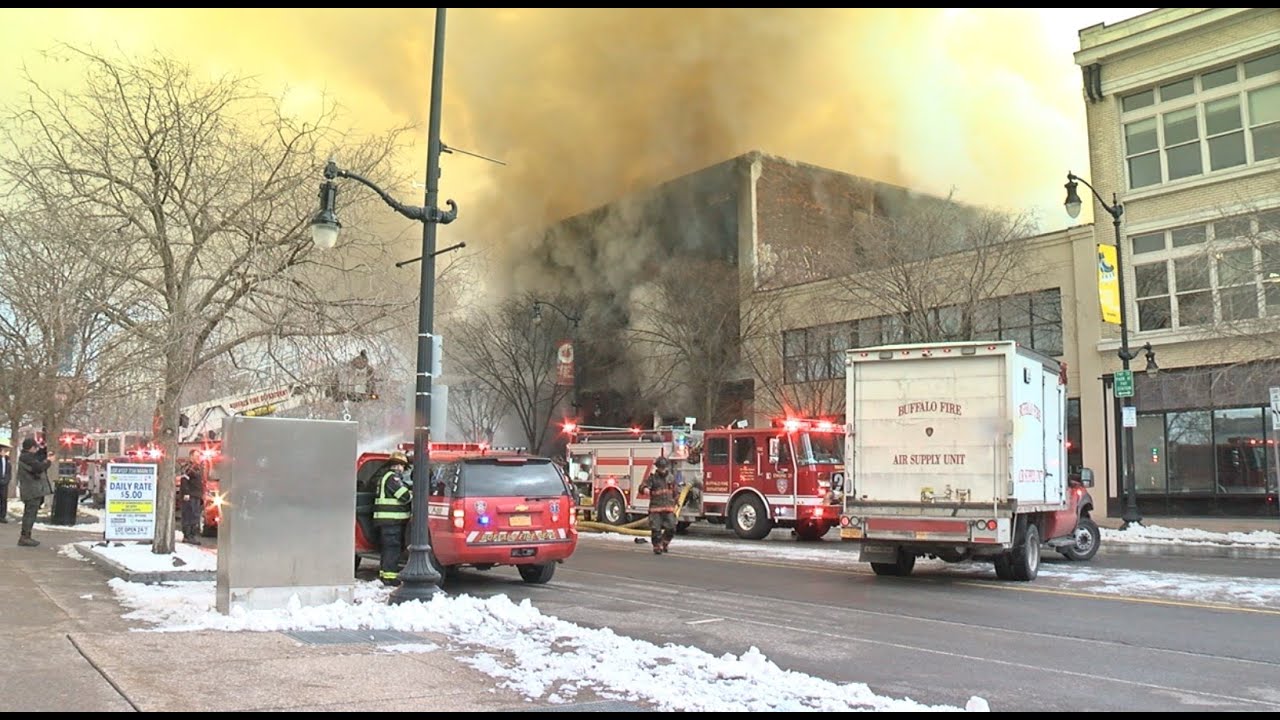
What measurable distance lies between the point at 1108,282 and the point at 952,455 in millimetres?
11661

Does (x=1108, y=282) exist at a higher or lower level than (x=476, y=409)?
higher

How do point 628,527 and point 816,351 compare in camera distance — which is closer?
point 628,527

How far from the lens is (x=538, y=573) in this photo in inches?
448

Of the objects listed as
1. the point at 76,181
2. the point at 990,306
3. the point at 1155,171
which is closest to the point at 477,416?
the point at 990,306

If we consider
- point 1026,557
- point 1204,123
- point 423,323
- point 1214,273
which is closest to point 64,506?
point 423,323

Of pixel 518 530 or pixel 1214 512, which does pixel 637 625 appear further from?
pixel 1214 512

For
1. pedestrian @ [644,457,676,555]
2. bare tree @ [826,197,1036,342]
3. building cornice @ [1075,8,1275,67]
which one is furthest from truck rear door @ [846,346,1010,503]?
building cornice @ [1075,8,1275,67]

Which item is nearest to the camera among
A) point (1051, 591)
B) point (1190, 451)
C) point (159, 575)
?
point (159, 575)

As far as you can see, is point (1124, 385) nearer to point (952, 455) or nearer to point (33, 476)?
point (952, 455)

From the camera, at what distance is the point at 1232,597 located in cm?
1015

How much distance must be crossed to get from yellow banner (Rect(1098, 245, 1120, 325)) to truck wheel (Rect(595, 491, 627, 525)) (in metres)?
11.0

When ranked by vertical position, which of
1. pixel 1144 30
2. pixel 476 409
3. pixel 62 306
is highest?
pixel 1144 30

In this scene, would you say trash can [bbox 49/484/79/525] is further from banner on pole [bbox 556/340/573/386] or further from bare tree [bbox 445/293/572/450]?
bare tree [bbox 445/293/572/450]

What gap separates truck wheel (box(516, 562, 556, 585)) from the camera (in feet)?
37.2
